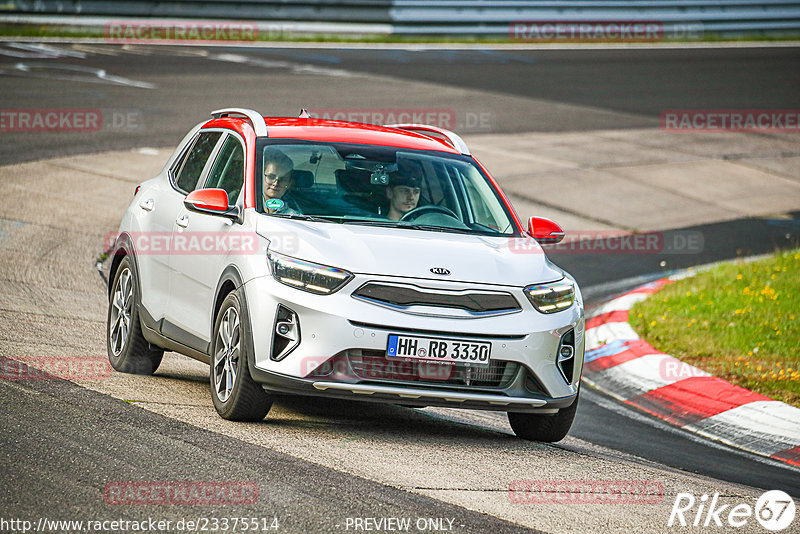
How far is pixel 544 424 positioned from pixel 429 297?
4.08 ft

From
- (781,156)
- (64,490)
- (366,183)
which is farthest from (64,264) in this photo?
(781,156)

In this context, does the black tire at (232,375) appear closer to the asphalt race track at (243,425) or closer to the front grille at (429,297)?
the asphalt race track at (243,425)

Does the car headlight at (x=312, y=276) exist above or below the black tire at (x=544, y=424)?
above

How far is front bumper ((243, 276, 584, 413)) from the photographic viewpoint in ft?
21.4

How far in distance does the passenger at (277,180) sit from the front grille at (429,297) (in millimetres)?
943

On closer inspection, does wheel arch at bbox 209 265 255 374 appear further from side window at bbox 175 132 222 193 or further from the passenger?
side window at bbox 175 132 222 193

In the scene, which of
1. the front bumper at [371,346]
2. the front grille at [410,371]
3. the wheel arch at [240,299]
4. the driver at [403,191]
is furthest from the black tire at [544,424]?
the wheel arch at [240,299]

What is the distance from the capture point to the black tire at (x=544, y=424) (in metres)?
7.28

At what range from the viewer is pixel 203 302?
745 cm

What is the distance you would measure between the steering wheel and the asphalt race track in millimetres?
1233

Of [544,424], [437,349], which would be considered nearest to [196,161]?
[437,349]

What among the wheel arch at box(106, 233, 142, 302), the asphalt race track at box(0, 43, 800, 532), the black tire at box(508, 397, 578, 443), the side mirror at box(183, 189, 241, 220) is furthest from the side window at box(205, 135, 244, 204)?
the black tire at box(508, 397, 578, 443)

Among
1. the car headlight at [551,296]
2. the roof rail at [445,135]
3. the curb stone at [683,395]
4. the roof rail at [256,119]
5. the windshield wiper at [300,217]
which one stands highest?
the roof rail at [256,119]

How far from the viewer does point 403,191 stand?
25.3 feet
